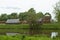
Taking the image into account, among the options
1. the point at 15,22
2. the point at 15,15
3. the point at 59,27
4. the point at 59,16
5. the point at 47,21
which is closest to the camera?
the point at 59,16

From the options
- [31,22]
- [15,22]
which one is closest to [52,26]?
[31,22]

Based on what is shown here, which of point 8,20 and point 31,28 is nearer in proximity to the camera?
point 31,28

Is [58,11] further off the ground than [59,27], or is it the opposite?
[58,11]

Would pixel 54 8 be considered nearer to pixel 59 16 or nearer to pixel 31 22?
pixel 59 16

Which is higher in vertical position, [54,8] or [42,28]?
[54,8]

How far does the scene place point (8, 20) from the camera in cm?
5138

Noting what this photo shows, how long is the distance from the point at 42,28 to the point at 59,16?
6.57 metres

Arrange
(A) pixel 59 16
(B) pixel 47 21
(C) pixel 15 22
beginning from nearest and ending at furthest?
(A) pixel 59 16 → (B) pixel 47 21 → (C) pixel 15 22

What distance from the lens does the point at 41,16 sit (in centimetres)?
4522

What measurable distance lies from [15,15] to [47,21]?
1355cm

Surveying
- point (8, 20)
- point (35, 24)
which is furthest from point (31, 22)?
point (8, 20)

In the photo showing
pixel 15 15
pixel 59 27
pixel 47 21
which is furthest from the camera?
pixel 15 15

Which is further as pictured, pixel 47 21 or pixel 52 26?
pixel 47 21

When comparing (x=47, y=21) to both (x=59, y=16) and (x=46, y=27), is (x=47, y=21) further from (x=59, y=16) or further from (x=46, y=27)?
(x=59, y=16)
